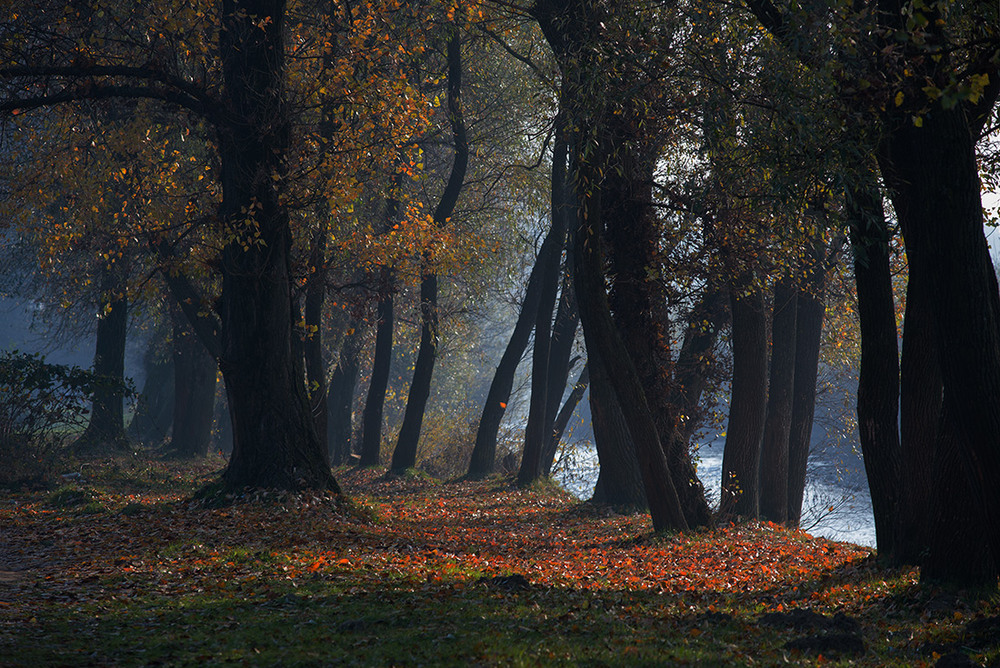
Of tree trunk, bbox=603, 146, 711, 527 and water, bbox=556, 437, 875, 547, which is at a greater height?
tree trunk, bbox=603, 146, 711, 527

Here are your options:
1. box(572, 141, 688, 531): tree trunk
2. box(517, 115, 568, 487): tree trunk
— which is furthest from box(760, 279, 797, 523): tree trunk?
box(517, 115, 568, 487): tree trunk

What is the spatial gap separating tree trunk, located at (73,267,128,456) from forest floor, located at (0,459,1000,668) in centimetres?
650

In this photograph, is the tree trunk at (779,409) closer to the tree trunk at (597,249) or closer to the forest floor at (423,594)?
the forest floor at (423,594)

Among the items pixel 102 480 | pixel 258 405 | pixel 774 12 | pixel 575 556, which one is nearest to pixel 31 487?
pixel 102 480

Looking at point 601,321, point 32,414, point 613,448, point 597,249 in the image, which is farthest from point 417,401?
point 597,249

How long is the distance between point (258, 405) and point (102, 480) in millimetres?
7014

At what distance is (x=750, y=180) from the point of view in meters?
12.1

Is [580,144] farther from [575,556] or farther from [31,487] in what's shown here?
[31,487]

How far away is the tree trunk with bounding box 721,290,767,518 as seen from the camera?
1548cm

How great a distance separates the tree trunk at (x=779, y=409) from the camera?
17609 mm

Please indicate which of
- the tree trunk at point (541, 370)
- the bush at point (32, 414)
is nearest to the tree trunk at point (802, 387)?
the tree trunk at point (541, 370)

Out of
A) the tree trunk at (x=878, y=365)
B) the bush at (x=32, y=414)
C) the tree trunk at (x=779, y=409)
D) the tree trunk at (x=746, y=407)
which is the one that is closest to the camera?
the tree trunk at (x=878, y=365)

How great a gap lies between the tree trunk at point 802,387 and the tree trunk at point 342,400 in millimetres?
17172

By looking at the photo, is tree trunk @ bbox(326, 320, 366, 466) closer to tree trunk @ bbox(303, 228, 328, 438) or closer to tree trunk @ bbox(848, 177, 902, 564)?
tree trunk @ bbox(303, 228, 328, 438)
